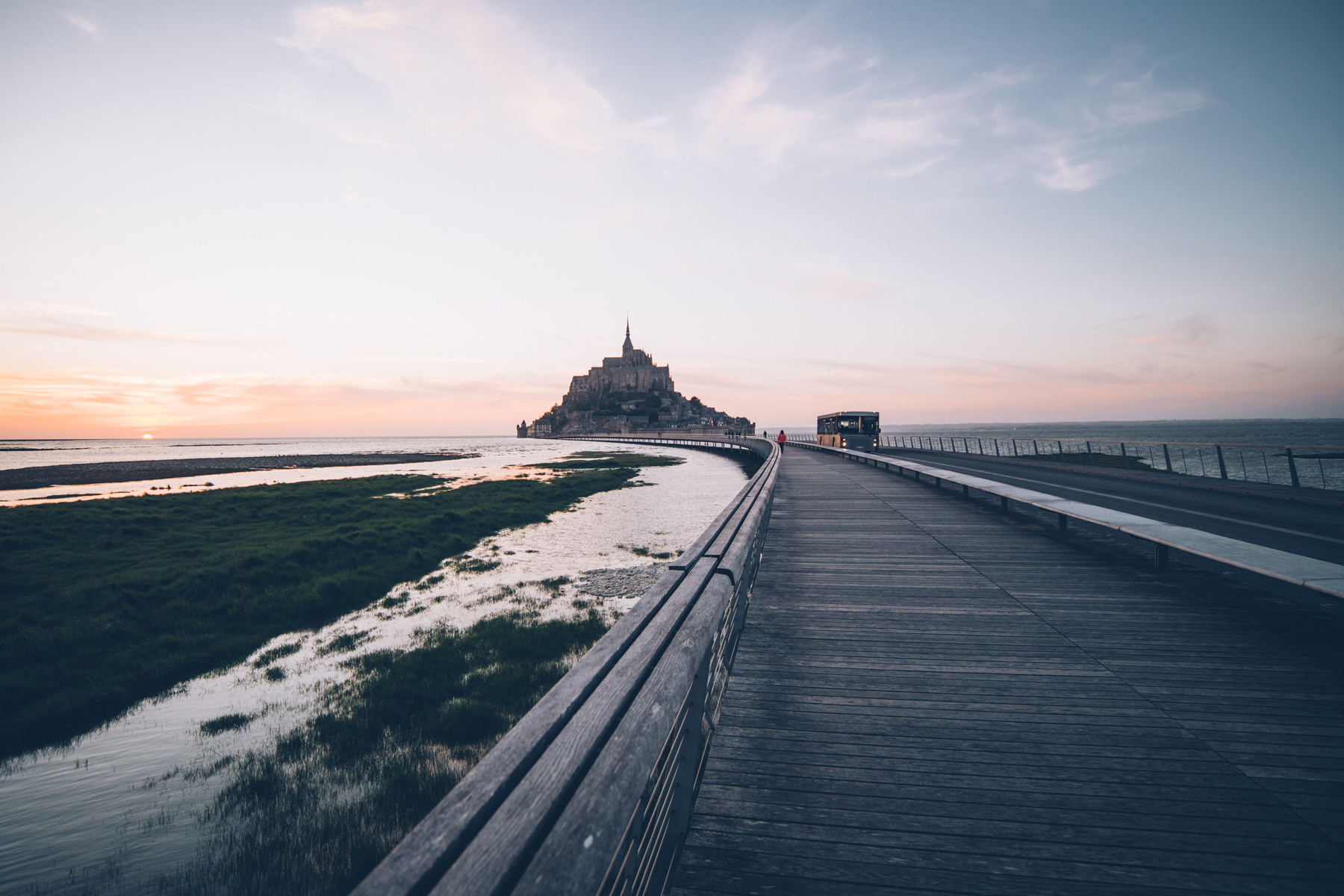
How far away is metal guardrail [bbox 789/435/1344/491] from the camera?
13977 millimetres

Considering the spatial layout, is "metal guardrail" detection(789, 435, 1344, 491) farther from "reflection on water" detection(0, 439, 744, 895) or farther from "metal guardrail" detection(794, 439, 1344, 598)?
"reflection on water" detection(0, 439, 744, 895)

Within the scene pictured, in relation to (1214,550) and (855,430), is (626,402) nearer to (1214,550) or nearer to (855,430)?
(855,430)

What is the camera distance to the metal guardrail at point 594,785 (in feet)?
3.71

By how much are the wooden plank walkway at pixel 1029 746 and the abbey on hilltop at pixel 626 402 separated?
446 feet

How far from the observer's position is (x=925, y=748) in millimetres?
2955

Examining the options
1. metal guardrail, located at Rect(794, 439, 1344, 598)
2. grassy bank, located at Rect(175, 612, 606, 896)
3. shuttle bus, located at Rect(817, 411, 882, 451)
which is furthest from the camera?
shuttle bus, located at Rect(817, 411, 882, 451)

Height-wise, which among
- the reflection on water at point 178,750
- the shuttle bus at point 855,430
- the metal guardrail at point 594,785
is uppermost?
the shuttle bus at point 855,430

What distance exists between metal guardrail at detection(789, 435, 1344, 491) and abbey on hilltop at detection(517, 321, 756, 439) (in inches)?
3449

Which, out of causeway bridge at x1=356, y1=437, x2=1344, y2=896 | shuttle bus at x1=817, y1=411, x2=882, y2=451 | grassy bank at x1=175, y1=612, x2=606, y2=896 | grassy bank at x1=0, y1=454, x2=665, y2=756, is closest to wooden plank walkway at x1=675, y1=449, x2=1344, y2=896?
causeway bridge at x1=356, y1=437, x2=1344, y2=896

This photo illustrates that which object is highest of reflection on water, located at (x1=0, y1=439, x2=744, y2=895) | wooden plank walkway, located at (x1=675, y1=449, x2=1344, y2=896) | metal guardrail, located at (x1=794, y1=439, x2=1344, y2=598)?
metal guardrail, located at (x1=794, y1=439, x2=1344, y2=598)

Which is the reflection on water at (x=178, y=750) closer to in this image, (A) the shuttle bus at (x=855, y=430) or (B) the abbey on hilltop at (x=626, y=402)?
(A) the shuttle bus at (x=855, y=430)

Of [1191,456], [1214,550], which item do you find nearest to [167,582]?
[1214,550]

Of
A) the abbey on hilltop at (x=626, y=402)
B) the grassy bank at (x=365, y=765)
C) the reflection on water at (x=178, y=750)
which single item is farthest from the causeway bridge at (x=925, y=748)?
the abbey on hilltop at (x=626, y=402)

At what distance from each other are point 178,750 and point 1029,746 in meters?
7.68
